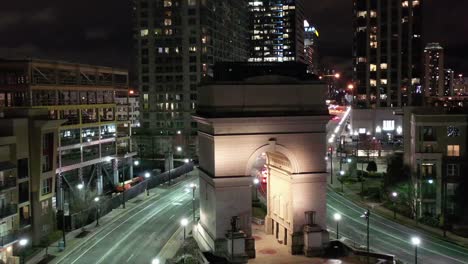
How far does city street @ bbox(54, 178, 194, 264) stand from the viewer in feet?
148

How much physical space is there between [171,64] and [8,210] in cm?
9284

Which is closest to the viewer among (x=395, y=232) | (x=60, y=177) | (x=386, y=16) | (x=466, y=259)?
(x=466, y=259)

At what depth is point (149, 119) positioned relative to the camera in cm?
13875

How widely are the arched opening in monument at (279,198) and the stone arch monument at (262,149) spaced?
0.21 metres

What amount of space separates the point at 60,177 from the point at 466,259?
5253 centimetres

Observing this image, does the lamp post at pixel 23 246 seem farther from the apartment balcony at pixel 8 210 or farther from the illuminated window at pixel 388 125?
the illuminated window at pixel 388 125

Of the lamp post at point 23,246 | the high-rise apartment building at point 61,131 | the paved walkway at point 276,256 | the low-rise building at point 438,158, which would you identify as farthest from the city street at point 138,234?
the low-rise building at point 438,158

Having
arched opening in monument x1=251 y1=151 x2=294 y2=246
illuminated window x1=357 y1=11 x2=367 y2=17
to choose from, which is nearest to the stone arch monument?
arched opening in monument x1=251 y1=151 x2=294 y2=246

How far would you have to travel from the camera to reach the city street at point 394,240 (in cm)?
4558

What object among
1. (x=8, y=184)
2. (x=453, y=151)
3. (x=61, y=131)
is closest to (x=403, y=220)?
(x=453, y=151)

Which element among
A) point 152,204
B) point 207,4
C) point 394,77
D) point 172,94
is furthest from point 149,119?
point 152,204

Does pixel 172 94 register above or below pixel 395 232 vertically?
above

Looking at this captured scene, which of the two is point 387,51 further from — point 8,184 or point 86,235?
point 8,184

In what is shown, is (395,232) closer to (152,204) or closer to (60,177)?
(152,204)
